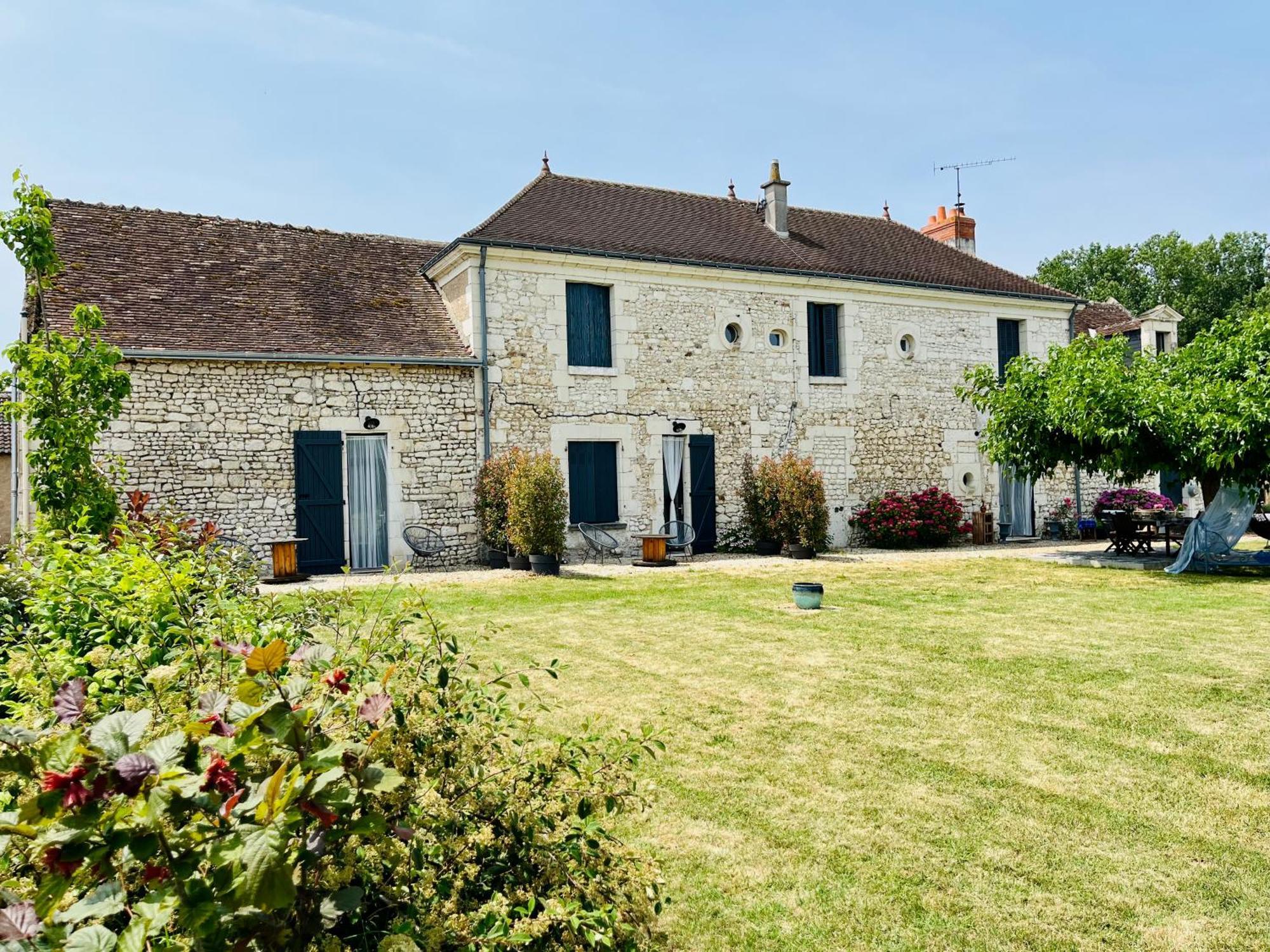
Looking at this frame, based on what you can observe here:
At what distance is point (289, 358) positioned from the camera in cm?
1261

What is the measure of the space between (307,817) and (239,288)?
1364 centimetres

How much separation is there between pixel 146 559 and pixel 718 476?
12578 mm

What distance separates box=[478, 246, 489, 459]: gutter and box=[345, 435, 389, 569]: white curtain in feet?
4.83

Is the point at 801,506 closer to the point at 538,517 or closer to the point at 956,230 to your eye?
the point at 538,517

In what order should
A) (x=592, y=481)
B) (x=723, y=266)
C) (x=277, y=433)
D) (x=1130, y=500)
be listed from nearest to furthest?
1. (x=277, y=433)
2. (x=592, y=481)
3. (x=723, y=266)
4. (x=1130, y=500)

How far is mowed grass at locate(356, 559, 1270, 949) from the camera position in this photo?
2949mm

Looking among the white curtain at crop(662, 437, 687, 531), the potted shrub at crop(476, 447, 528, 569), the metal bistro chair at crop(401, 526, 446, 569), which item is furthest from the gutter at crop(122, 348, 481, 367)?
the white curtain at crop(662, 437, 687, 531)

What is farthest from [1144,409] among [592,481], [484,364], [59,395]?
[59,395]

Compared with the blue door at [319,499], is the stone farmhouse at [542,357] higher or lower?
higher

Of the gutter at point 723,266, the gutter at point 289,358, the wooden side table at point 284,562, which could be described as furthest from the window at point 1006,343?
the wooden side table at point 284,562

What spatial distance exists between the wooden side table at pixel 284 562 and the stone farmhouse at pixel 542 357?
0.62 meters

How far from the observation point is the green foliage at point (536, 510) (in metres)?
12.5

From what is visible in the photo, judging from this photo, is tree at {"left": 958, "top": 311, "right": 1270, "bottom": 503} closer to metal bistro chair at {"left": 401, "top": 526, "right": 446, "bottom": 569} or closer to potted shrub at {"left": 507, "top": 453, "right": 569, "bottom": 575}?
potted shrub at {"left": 507, "top": 453, "right": 569, "bottom": 575}

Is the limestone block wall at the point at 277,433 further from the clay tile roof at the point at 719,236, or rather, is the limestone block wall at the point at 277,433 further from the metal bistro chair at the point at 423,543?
the clay tile roof at the point at 719,236
